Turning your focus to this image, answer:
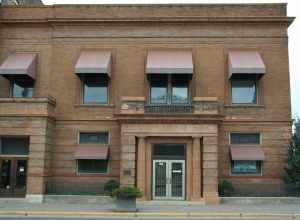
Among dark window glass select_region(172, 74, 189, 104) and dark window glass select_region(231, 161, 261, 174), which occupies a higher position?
dark window glass select_region(172, 74, 189, 104)

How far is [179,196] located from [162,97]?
21.3 feet

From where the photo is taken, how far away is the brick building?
2723cm

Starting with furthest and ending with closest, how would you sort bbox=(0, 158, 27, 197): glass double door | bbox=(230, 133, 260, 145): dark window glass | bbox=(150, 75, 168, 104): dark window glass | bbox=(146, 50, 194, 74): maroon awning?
bbox=(150, 75, 168, 104): dark window glass
bbox=(230, 133, 260, 145): dark window glass
bbox=(146, 50, 194, 74): maroon awning
bbox=(0, 158, 27, 197): glass double door

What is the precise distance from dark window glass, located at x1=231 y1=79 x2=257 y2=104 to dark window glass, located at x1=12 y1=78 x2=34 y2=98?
13.4 metres

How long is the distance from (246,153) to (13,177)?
14465 millimetres

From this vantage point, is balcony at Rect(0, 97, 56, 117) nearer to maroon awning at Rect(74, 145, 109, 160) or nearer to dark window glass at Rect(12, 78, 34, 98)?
dark window glass at Rect(12, 78, 34, 98)

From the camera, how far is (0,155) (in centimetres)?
2825

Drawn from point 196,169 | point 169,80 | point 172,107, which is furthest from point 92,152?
point 169,80

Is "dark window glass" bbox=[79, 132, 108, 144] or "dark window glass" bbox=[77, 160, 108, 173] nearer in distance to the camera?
"dark window glass" bbox=[77, 160, 108, 173]

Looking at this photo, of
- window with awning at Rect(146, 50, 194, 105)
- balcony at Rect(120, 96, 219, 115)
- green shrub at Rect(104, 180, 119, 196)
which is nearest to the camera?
balcony at Rect(120, 96, 219, 115)

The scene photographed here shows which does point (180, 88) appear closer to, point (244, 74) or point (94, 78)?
point (244, 74)

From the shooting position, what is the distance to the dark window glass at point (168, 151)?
27.9m

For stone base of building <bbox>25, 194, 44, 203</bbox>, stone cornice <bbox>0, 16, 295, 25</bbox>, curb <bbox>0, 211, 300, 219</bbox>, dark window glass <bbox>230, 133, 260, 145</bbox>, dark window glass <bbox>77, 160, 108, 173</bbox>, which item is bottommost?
curb <bbox>0, 211, 300, 219</bbox>

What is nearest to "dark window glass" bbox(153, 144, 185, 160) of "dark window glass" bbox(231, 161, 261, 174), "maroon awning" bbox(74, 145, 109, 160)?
"maroon awning" bbox(74, 145, 109, 160)
